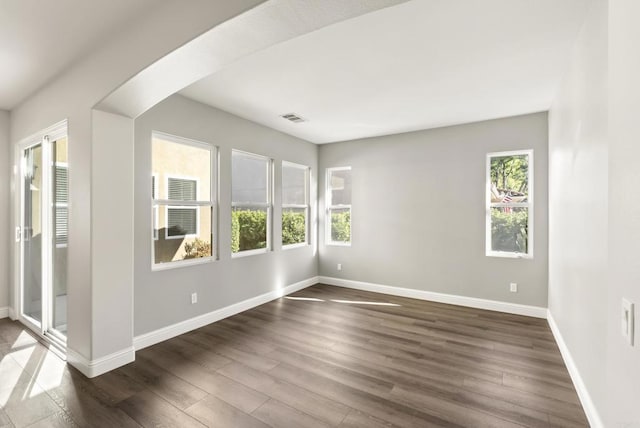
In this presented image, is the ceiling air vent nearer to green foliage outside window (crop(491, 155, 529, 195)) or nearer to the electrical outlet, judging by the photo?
green foliage outside window (crop(491, 155, 529, 195))

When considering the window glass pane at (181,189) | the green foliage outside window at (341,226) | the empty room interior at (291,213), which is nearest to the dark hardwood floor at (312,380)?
the empty room interior at (291,213)

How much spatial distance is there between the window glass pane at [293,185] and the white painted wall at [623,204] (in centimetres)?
434

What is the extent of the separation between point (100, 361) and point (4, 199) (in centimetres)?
290

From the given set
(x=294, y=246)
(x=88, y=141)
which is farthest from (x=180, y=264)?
(x=294, y=246)

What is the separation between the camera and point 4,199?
3.81 meters

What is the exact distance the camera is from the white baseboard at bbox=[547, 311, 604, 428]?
73.9 inches

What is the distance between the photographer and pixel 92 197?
8.03 ft

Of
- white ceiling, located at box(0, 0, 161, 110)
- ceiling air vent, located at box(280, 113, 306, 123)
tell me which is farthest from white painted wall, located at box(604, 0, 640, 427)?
ceiling air vent, located at box(280, 113, 306, 123)

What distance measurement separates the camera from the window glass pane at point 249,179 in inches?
163

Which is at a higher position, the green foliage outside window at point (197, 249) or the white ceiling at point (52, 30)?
the white ceiling at point (52, 30)

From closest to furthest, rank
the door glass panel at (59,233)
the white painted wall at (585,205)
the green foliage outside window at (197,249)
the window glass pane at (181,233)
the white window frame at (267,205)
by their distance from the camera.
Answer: the white painted wall at (585,205)
the door glass panel at (59,233)
the window glass pane at (181,233)
the green foliage outside window at (197,249)
the white window frame at (267,205)

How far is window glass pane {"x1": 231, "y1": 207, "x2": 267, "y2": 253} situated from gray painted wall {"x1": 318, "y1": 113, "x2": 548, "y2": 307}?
1613 millimetres

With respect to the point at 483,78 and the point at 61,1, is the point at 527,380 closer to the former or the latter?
the point at 483,78

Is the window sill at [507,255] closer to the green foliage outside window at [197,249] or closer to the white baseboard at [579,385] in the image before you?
the white baseboard at [579,385]
